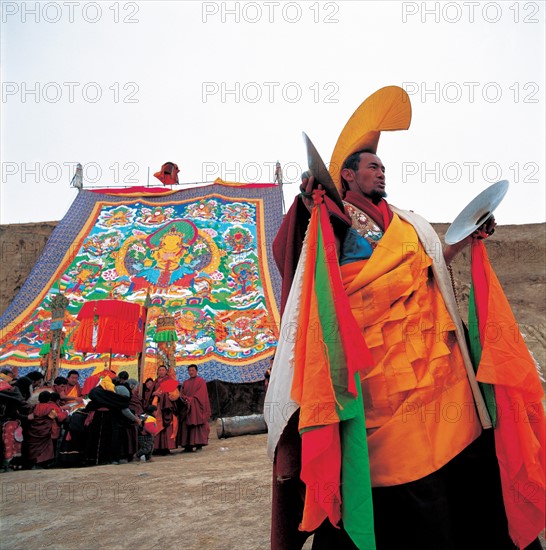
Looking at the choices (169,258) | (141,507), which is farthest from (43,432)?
(169,258)

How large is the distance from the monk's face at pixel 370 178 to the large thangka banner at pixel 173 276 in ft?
20.4

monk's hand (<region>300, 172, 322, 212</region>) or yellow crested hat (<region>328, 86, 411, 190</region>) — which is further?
yellow crested hat (<region>328, 86, 411, 190</region>)

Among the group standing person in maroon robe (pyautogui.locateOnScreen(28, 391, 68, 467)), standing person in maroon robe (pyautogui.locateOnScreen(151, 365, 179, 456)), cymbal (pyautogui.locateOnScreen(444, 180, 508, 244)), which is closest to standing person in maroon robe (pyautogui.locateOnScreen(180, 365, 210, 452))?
standing person in maroon robe (pyautogui.locateOnScreen(151, 365, 179, 456))

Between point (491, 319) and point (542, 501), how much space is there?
49cm

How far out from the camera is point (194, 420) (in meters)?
6.40

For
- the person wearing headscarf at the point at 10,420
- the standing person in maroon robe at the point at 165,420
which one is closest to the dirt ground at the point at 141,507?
the person wearing headscarf at the point at 10,420

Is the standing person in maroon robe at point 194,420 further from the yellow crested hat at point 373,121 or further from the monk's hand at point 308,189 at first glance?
the monk's hand at point 308,189

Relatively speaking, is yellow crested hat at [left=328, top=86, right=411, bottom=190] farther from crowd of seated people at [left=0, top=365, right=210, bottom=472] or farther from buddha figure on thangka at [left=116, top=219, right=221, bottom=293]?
buddha figure on thangka at [left=116, top=219, right=221, bottom=293]

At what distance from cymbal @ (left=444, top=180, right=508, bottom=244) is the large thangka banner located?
252 inches

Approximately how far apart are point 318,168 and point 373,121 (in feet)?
1.47

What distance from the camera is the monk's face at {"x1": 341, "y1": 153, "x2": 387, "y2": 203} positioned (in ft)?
5.83

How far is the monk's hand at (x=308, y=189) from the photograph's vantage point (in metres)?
1.54

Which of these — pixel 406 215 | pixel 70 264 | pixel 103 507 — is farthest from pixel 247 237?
pixel 406 215

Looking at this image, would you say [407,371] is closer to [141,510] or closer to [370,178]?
[370,178]
